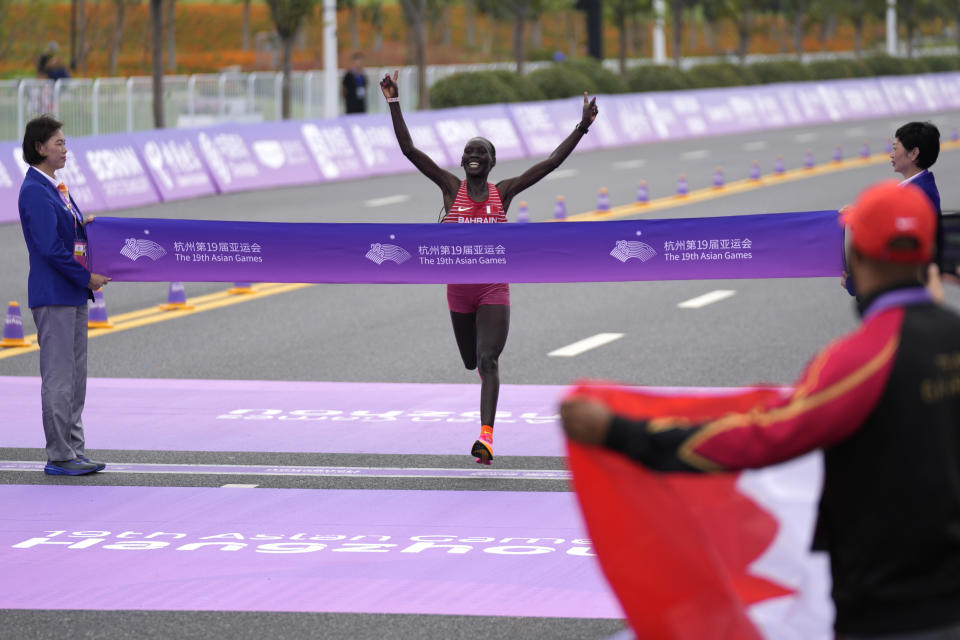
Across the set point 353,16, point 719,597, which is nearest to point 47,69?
point 719,597

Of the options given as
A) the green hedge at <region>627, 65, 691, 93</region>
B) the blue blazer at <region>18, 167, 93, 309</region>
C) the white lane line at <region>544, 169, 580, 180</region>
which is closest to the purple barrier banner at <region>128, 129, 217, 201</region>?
the white lane line at <region>544, 169, 580, 180</region>

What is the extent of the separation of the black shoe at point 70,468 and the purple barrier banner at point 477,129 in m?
23.8

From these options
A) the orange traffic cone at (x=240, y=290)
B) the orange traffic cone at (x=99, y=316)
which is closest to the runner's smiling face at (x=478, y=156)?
the orange traffic cone at (x=99, y=316)

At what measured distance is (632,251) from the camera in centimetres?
1078

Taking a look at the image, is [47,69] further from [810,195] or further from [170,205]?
[810,195]

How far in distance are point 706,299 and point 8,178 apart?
11.2 m

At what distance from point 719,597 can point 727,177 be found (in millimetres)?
28631

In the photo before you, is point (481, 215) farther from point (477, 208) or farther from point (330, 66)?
point (330, 66)

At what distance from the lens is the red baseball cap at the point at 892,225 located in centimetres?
388

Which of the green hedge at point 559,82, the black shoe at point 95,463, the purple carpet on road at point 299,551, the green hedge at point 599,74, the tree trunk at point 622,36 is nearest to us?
the purple carpet on road at point 299,551

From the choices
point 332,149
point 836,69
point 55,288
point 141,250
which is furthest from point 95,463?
point 836,69

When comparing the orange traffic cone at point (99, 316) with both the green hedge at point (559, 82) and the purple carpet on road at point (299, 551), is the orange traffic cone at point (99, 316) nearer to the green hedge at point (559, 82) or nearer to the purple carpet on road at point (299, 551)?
the purple carpet on road at point (299, 551)

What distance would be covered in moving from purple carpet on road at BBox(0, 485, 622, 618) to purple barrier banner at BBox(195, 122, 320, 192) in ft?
64.0

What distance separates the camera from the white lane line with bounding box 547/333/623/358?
14433 millimetres
